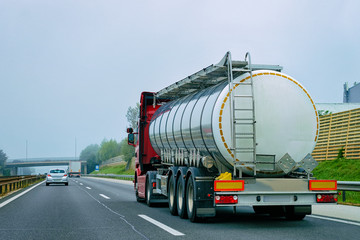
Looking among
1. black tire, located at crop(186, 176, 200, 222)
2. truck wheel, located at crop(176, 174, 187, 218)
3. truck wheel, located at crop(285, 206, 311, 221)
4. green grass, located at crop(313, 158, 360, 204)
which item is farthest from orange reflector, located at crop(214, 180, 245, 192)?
green grass, located at crop(313, 158, 360, 204)

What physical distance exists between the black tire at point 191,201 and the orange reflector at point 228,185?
100 cm

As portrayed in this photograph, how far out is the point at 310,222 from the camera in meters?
10.7

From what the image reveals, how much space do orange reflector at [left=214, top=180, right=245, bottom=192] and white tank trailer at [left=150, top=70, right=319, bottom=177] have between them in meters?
0.42

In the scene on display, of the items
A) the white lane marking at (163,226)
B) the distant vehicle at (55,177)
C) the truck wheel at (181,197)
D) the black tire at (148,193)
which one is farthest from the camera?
the distant vehicle at (55,177)

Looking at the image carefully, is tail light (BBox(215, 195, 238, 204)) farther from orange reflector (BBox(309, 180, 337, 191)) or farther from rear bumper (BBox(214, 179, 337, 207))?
orange reflector (BBox(309, 180, 337, 191))

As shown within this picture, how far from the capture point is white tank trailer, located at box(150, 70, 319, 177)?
9797 mm

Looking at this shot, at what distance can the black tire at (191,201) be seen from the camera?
1040cm

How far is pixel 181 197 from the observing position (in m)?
11.8

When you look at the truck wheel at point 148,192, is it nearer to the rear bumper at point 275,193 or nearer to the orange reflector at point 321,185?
the rear bumper at point 275,193

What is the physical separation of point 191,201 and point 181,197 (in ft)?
2.96

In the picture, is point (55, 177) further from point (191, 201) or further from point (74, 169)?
point (74, 169)

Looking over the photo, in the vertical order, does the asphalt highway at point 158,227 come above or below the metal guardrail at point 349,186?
below

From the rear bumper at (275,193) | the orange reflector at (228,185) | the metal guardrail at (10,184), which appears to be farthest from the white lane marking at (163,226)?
the metal guardrail at (10,184)

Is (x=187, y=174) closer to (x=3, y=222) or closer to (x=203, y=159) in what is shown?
(x=203, y=159)
